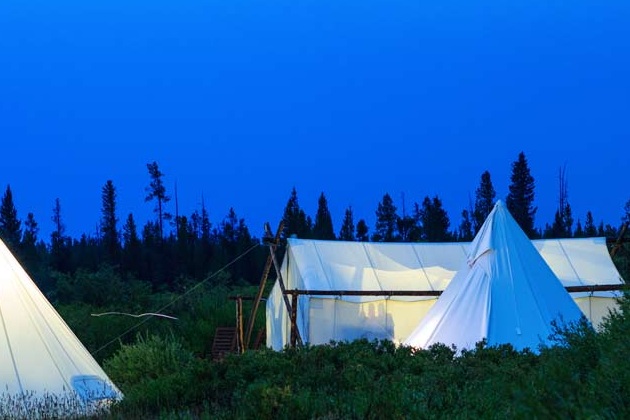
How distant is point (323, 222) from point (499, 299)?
36.5m

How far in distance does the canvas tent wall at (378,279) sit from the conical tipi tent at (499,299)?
2287mm

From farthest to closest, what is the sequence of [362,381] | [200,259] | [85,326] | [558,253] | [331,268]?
1. [200,259]
2. [85,326]
3. [558,253]
4. [331,268]
5. [362,381]

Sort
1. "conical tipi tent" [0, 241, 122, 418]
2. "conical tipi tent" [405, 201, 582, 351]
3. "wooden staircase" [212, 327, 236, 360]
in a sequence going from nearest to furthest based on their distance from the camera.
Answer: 1. "conical tipi tent" [0, 241, 122, 418]
2. "conical tipi tent" [405, 201, 582, 351]
3. "wooden staircase" [212, 327, 236, 360]

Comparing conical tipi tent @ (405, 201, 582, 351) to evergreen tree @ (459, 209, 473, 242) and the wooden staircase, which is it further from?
evergreen tree @ (459, 209, 473, 242)

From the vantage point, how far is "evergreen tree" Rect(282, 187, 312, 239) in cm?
4425

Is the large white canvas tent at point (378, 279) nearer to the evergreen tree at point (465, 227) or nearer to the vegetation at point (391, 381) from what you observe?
the vegetation at point (391, 381)

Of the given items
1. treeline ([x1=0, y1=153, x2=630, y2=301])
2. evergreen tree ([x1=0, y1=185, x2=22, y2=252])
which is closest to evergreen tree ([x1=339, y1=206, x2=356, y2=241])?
treeline ([x1=0, y1=153, x2=630, y2=301])

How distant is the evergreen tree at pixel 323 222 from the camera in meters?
46.0

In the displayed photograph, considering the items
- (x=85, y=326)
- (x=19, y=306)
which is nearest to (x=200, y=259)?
(x=85, y=326)

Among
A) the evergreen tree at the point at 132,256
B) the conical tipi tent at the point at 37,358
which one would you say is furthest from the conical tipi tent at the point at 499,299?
the evergreen tree at the point at 132,256

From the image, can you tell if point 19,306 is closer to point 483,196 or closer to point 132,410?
point 132,410

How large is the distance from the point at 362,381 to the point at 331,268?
29.3 ft

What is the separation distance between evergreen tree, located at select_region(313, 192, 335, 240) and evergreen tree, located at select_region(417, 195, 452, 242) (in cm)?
521

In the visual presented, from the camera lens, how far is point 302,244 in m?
16.7
